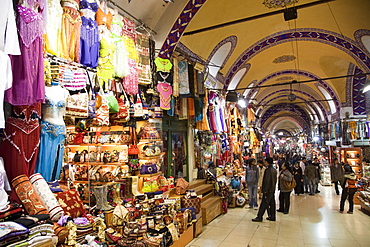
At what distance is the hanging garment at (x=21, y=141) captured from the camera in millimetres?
2275

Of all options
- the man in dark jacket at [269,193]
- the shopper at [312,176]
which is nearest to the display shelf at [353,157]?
the shopper at [312,176]

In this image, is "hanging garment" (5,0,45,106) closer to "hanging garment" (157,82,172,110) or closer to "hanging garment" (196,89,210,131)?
"hanging garment" (157,82,172,110)

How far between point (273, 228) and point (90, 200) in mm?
3771

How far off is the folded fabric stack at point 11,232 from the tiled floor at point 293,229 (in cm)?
316

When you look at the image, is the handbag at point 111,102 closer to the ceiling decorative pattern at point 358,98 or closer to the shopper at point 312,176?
the shopper at point 312,176

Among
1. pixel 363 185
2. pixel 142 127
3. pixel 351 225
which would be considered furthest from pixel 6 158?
pixel 363 185

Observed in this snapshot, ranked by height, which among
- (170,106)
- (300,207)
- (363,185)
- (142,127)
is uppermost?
(170,106)

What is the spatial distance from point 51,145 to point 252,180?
5.55m

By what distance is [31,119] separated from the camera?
2.44 meters

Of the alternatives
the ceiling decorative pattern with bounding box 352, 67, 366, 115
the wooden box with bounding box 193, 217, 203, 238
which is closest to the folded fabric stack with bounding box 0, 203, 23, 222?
the wooden box with bounding box 193, 217, 203, 238

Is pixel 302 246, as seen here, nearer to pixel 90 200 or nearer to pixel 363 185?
pixel 90 200

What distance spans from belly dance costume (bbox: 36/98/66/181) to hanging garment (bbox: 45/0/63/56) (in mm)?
754

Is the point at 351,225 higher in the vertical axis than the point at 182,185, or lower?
lower

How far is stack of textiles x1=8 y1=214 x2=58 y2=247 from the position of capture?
1.87m
